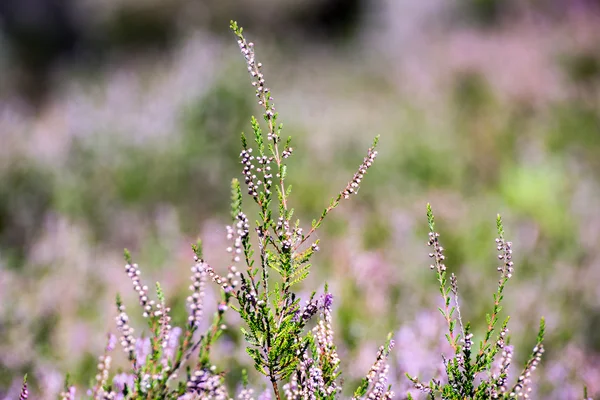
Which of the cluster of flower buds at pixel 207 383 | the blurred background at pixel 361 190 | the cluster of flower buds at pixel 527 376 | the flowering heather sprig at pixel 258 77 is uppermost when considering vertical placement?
the blurred background at pixel 361 190

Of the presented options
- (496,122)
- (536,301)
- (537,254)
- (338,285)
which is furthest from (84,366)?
(496,122)

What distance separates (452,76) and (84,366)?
600 cm

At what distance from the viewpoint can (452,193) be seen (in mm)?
4688

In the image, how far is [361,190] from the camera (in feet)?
16.3

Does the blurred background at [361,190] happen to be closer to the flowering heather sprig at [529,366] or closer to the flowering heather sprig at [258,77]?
the flowering heather sprig at [258,77]

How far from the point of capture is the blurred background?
2.84 m

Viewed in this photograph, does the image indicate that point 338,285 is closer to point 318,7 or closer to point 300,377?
point 300,377

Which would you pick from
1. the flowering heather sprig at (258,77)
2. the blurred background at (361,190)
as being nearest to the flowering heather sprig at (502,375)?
the blurred background at (361,190)

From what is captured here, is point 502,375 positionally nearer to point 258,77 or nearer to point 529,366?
point 529,366

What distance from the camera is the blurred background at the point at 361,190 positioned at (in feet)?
9.33

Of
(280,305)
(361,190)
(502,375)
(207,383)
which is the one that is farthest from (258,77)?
(361,190)

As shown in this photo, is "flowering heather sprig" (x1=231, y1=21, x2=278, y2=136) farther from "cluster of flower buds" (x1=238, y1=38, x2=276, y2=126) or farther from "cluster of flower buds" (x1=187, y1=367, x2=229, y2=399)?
"cluster of flower buds" (x1=187, y1=367, x2=229, y2=399)

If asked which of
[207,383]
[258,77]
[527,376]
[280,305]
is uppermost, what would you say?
[258,77]

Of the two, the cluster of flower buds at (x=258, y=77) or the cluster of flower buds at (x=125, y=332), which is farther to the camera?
the cluster of flower buds at (x=258, y=77)
